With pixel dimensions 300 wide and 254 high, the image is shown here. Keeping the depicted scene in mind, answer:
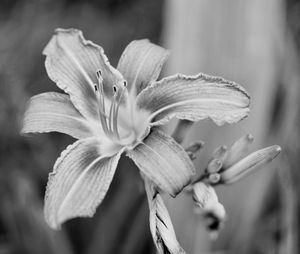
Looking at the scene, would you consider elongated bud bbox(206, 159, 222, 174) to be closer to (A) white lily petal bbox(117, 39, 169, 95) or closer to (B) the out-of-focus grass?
(A) white lily petal bbox(117, 39, 169, 95)

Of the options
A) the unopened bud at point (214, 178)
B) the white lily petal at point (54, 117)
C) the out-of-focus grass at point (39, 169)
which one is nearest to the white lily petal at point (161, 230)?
the unopened bud at point (214, 178)

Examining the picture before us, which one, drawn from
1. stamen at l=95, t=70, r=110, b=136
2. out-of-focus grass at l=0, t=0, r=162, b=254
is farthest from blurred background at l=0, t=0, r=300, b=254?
stamen at l=95, t=70, r=110, b=136

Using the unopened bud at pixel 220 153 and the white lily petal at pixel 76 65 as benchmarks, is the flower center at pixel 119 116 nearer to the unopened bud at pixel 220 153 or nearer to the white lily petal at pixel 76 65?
the white lily petal at pixel 76 65

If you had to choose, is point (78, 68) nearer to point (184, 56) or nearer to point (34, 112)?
point (34, 112)

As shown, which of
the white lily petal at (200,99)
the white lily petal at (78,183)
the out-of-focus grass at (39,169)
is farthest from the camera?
the out-of-focus grass at (39,169)

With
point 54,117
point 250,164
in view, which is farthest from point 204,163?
point 54,117

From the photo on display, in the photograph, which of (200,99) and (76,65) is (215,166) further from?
(76,65)

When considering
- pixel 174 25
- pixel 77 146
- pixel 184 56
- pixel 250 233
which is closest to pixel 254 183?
pixel 250 233

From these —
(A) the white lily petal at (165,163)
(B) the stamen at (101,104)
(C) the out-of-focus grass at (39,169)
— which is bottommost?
(C) the out-of-focus grass at (39,169)
